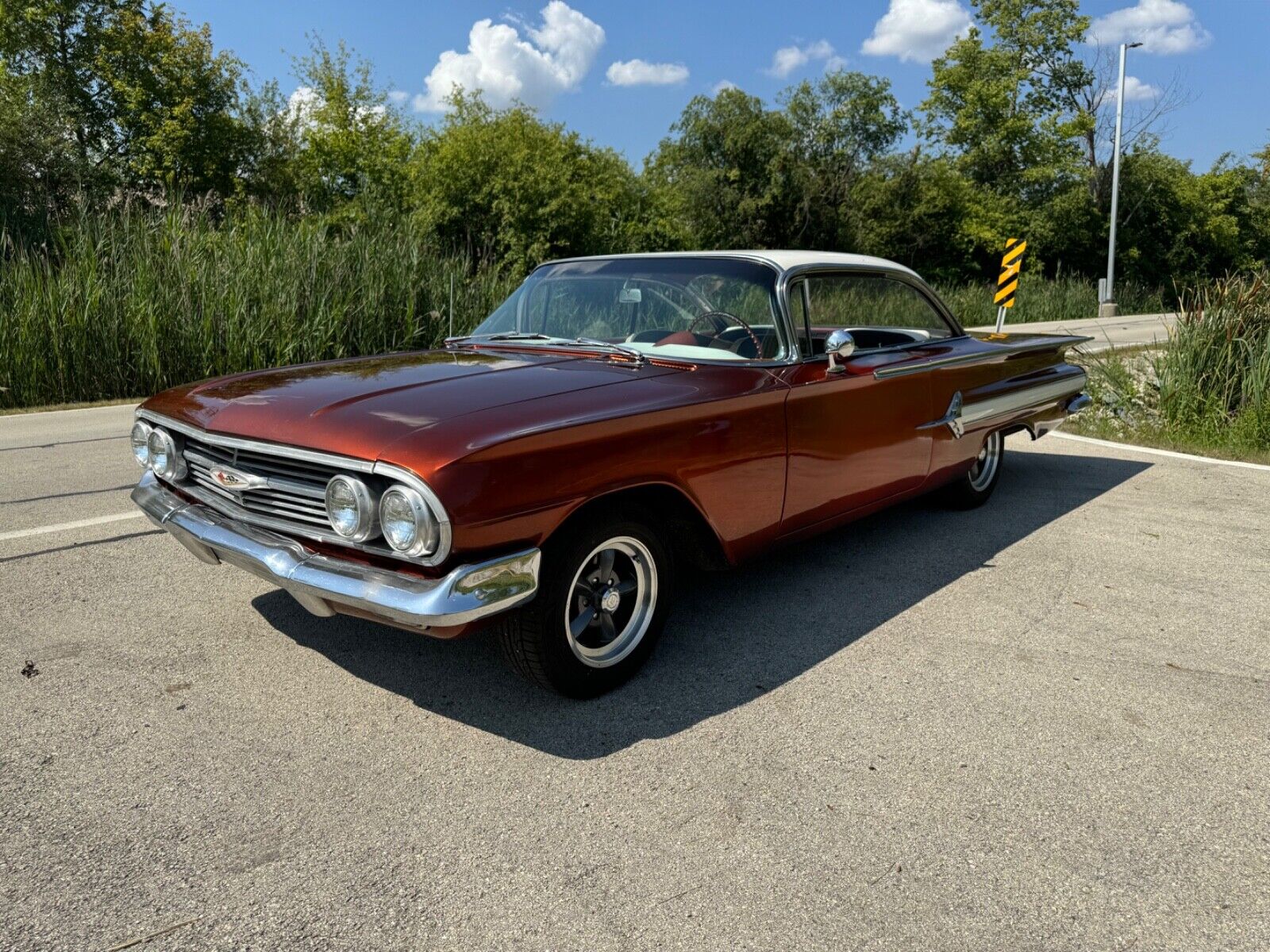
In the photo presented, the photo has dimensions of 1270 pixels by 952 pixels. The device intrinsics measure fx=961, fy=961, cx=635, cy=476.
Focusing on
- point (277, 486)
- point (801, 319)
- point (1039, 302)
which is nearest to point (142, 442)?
point (277, 486)

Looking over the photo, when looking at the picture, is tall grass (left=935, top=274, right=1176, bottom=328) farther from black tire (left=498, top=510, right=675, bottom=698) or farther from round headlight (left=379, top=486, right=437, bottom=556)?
round headlight (left=379, top=486, right=437, bottom=556)

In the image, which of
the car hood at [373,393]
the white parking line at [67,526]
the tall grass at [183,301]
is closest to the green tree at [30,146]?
the tall grass at [183,301]

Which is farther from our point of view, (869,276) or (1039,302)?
(1039,302)

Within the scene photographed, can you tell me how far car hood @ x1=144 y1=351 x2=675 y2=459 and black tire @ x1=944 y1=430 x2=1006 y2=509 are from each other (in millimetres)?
2667

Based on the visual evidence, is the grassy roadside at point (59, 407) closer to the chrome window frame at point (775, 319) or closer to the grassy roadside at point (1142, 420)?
the chrome window frame at point (775, 319)

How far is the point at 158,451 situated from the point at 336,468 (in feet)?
4.29

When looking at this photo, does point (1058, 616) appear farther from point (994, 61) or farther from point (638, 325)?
point (994, 61)

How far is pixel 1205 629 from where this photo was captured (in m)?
3.95

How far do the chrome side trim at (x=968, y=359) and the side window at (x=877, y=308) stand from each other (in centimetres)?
26

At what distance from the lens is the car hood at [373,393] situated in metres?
2.92

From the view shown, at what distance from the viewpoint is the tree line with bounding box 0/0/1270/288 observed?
30094 mm

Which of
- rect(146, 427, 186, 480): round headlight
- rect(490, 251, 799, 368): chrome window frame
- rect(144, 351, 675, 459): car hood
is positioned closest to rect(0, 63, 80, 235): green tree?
rect(146, 427, 186, 480): round headlight

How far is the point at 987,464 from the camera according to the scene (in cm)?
593

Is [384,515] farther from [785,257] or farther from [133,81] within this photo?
[133,81]
